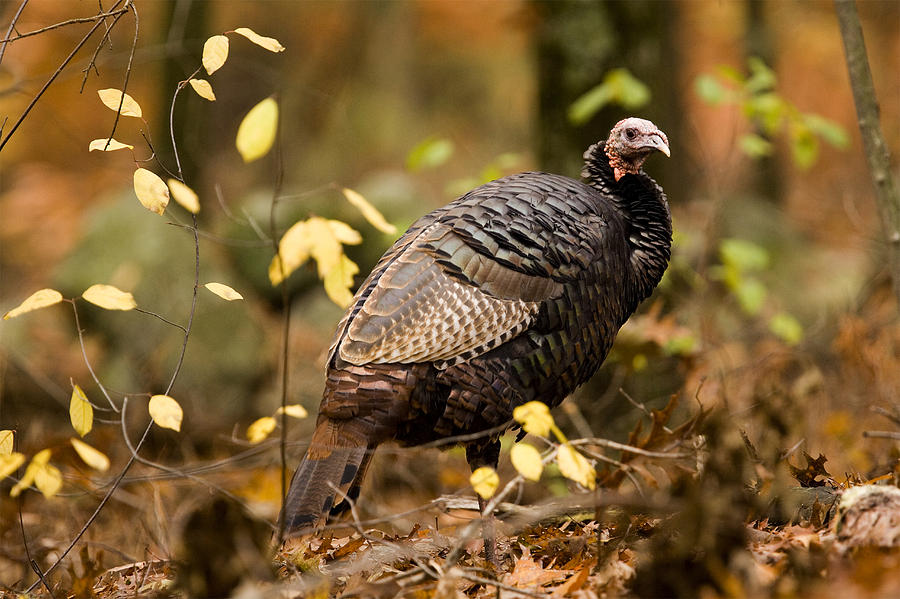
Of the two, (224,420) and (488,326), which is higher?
(488,326)

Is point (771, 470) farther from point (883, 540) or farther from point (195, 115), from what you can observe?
point (195, 115)

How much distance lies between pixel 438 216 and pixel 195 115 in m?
6.12

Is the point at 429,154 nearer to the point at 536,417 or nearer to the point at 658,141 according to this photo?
the point at 658,141

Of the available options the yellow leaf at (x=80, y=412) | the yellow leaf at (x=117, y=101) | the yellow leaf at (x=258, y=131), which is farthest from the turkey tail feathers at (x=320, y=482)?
the yellow leaf at (x=117, y=101)

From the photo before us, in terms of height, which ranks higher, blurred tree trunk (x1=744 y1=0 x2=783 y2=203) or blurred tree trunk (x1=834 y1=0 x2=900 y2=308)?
blurred tree trunk (x1=744 y1=0 x2=783 y2=203)

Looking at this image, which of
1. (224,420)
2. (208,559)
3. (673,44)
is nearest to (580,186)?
(208,559)

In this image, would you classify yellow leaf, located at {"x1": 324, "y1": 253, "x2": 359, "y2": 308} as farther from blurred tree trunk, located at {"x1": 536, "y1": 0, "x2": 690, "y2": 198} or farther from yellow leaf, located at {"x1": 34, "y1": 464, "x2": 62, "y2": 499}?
blurred tree trunk, located at {"x1": 536, "y1": 0, "x2": 690, "y2": 198}

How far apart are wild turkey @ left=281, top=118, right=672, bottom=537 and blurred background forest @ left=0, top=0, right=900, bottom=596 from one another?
48 cm

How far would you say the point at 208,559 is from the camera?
9.25 ft

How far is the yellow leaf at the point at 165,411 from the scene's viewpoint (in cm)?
303

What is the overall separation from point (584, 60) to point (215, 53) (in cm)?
367

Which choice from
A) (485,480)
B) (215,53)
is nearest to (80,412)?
(215,53)

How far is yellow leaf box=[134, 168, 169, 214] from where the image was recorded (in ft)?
10.0

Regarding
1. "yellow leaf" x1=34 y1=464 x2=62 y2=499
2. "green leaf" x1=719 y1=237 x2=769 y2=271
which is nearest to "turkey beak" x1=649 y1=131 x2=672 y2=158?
"green leaf" x1=719 y1=237 x2=769 y2=271
